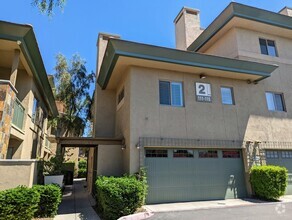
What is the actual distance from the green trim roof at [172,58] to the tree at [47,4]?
3610 mm

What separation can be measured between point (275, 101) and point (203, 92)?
206 inches

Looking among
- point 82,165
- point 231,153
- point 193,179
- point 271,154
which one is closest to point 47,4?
point 193,179

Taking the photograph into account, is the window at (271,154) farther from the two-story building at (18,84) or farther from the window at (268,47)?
the two-story building at (18,84)

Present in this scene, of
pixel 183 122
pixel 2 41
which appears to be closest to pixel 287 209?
pixel 183 122

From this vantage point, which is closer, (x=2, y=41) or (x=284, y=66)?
(x=2, y=41)

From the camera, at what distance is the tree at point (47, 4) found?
21.6 ft

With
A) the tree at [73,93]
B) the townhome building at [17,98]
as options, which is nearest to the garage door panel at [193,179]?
the townhome building at [17,98]

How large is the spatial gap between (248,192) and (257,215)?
3636 millimetres

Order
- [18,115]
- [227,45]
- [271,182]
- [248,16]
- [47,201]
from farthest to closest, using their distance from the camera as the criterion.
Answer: [227,45] < [248,16] < [271,182] < [18,115] < [47,201]

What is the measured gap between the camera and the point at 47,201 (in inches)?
313

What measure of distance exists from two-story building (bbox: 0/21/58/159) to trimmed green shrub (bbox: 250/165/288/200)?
452 inches

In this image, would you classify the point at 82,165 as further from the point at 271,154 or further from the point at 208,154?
the point at 271,154

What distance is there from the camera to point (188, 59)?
11461 mm

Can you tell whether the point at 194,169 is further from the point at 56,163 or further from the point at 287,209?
the point at 56,163
